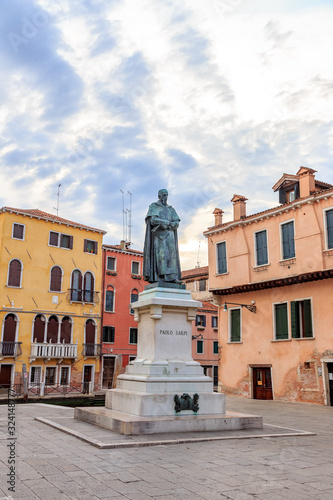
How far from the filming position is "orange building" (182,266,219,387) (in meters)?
45.7

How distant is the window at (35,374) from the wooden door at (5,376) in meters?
1.77

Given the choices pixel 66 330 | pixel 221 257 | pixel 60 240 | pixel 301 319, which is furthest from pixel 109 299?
pixel 301 319

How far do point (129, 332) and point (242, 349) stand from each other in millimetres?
16798

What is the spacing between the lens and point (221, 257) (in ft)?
91.8

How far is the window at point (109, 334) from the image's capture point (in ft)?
128

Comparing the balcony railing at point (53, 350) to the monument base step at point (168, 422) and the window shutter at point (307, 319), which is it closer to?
the window shutter at point (307, 319)

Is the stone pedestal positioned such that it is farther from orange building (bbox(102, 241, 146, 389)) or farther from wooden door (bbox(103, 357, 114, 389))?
orange building (bbox(102, 241, 146, 389))

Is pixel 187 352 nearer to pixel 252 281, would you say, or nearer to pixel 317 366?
pixel 317 366

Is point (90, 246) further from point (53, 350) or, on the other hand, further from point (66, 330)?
point (53, 350)

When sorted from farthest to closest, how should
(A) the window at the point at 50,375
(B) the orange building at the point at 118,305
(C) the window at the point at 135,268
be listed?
(C) the window at the point at 135,268
(B) the orange building at the point at 118,305
(A) the window at the point at 50,375

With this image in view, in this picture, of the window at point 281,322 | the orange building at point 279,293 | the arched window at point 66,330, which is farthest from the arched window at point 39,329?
the window at point 281,322

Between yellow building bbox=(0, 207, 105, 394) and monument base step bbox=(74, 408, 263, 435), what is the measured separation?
73.4 feet

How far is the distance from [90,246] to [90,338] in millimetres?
7781

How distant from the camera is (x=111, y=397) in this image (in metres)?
10.8
